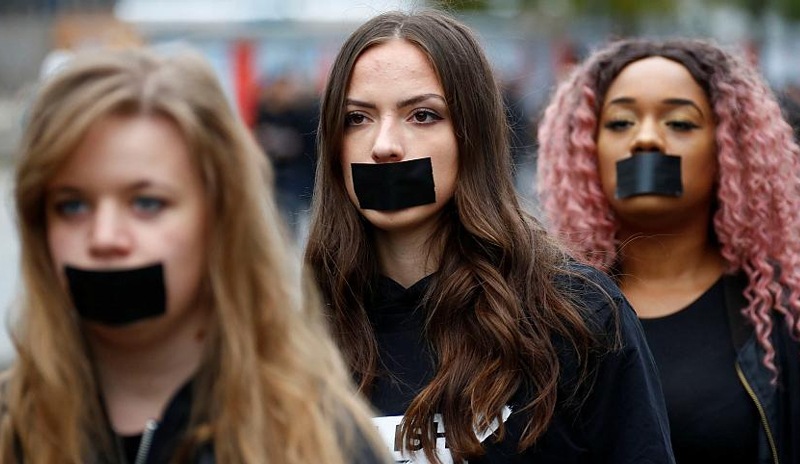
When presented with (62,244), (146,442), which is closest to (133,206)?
(62,244)

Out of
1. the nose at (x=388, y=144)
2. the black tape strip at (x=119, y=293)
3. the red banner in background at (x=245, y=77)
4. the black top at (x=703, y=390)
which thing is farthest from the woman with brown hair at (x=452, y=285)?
the red banner in background at (x=245, y=77)

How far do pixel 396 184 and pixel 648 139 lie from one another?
4.07 ft

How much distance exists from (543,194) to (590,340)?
1.66 m

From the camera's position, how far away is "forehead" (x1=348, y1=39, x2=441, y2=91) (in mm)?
3752

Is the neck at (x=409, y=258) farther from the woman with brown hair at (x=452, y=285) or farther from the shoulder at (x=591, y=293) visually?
the shoulder at (x=591, y=293)

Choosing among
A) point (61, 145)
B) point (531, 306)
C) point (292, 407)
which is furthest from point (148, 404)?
point (531, 306)

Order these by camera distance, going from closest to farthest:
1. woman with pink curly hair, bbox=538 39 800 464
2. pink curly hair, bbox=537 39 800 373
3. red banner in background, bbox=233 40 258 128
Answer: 1. woman with pink curly hair, bbox=538 39 800 464
2. pink curly hair, bbox=537 39 800 373
3. red banner in background, bbox=233 40 258 128

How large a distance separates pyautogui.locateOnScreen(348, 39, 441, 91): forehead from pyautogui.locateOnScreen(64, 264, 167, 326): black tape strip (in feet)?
4.41

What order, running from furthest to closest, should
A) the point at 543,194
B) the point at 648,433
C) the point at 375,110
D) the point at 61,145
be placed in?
the point at 543,194 < the point at 375,110 < the point at 648,433 < the point at 61,145

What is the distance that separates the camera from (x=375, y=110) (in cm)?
377

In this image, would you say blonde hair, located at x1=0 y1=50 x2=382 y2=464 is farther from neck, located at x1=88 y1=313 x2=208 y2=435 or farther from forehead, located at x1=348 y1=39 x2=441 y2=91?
forehead, located at x1=348 y1=39 x2=441 y2=91

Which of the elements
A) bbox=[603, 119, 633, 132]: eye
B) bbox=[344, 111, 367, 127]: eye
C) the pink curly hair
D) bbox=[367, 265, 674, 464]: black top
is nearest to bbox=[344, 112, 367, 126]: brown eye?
bbox=[344, 111, 367, 127]: eye

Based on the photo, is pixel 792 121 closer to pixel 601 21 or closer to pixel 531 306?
pixel 531 306

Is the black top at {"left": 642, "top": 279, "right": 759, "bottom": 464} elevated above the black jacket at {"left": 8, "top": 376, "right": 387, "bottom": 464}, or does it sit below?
below
